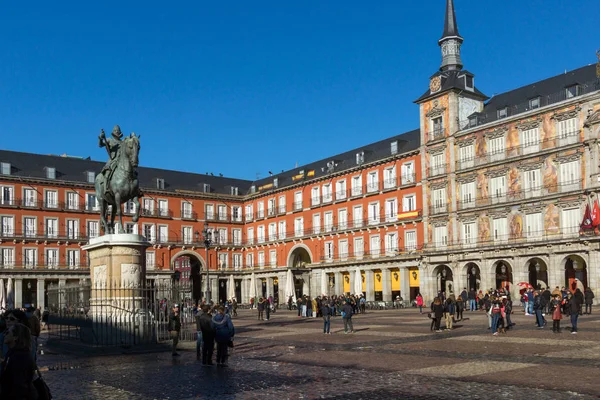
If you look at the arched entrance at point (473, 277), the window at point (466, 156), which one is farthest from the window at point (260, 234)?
the window at point (466, 156)

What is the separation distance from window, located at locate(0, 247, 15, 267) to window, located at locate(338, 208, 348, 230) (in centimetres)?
3184

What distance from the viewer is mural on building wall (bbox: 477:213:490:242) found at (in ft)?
178

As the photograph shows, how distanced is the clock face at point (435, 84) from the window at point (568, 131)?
504 inches

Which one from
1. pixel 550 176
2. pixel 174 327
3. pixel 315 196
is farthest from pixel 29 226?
pixel 174 327

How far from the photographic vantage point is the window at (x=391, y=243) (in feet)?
204

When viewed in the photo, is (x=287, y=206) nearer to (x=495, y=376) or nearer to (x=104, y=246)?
(x=104, y=246)

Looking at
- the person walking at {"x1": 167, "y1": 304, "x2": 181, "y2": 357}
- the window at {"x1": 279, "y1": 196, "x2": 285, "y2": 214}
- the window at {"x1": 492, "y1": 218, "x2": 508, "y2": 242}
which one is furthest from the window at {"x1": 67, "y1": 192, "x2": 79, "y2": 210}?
the person walking at {"x1": 167, "y1": 304, "x2": 181, "y2": 357}

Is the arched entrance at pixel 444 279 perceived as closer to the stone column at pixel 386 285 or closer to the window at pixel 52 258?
the stone column at pixel 386 285

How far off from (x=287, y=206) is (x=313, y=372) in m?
60.9

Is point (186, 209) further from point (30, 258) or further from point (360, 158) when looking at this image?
point (360, 158)

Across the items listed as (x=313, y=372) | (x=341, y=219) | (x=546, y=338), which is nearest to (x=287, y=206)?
(x=341, y=219)

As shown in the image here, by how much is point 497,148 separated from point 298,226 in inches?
1031

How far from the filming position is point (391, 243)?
6259cm

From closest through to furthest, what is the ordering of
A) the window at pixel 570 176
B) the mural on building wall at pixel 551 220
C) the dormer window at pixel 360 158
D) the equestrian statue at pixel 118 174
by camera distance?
the equestrian statue at pixel 118 174 → the window at pixel 570 176 → the mural on building wall at pixel 551 220 → the dormer window at pixel 360 158
